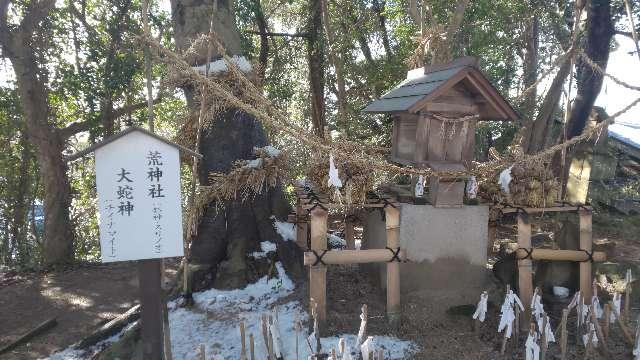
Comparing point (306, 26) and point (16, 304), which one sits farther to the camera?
point (306, 26)

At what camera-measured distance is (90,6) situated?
8367 millimetres

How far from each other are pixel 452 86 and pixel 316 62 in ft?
19.0

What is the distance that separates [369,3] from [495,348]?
8.03m

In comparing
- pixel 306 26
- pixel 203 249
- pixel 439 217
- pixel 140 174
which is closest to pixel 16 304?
pixel 203 249

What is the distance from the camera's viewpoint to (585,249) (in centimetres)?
416

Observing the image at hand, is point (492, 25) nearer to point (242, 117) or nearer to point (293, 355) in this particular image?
point (242, 117)

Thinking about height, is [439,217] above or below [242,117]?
below

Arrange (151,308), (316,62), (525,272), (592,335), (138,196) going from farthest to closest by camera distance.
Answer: (316,62) < (525,272) < (592,335) < (151,308) < (138,196)

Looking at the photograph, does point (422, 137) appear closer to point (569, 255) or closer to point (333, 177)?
point (333, 177)

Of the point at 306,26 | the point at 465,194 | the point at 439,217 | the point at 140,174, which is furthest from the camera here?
the point at 306,26

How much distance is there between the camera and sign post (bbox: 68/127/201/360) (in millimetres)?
2758

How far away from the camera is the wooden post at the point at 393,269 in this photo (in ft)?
12.8

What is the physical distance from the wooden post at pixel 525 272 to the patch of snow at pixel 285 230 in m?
2.59

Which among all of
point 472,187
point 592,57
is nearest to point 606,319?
point 472,187
